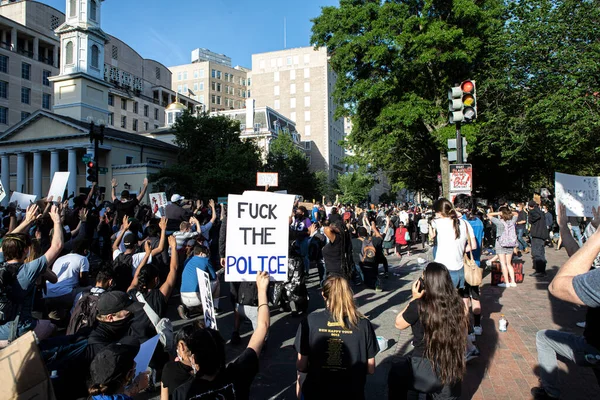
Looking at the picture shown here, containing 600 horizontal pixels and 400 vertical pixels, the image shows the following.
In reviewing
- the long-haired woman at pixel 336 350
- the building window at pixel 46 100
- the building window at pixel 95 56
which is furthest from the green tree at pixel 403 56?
the building window at pixel 46 100

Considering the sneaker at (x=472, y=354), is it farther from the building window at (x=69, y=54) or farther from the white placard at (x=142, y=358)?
the building window at (x=69, y=54)

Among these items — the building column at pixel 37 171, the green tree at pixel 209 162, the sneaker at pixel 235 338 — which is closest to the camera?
the sneaker at pixel 235 338

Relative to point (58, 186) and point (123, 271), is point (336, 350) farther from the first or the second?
point (58, 186)

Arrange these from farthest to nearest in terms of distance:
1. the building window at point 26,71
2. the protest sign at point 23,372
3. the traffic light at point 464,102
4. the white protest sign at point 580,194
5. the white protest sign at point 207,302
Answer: the building window at point 26,71 < the traffic light at point 464,102 < the white protest sign at point 580,194 < the white protest sign at point 207,302 < the protest sign at point 23,372

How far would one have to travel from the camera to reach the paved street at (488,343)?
461 cm

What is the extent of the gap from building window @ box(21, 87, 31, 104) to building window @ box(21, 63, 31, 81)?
1.84 m

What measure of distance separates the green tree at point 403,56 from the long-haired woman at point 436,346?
719 inches

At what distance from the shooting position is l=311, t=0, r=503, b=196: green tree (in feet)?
66.7

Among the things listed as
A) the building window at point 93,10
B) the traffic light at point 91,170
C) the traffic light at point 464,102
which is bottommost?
the traffic light at point 91,170

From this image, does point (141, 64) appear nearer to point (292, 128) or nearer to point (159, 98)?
point (159, 98)

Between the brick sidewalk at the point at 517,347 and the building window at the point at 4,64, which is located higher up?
the building window at the point at 4,64

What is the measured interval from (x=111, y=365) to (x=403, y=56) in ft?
72.1

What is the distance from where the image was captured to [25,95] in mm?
55656

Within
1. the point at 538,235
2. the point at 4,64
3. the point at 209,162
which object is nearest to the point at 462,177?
the point at 538,235
